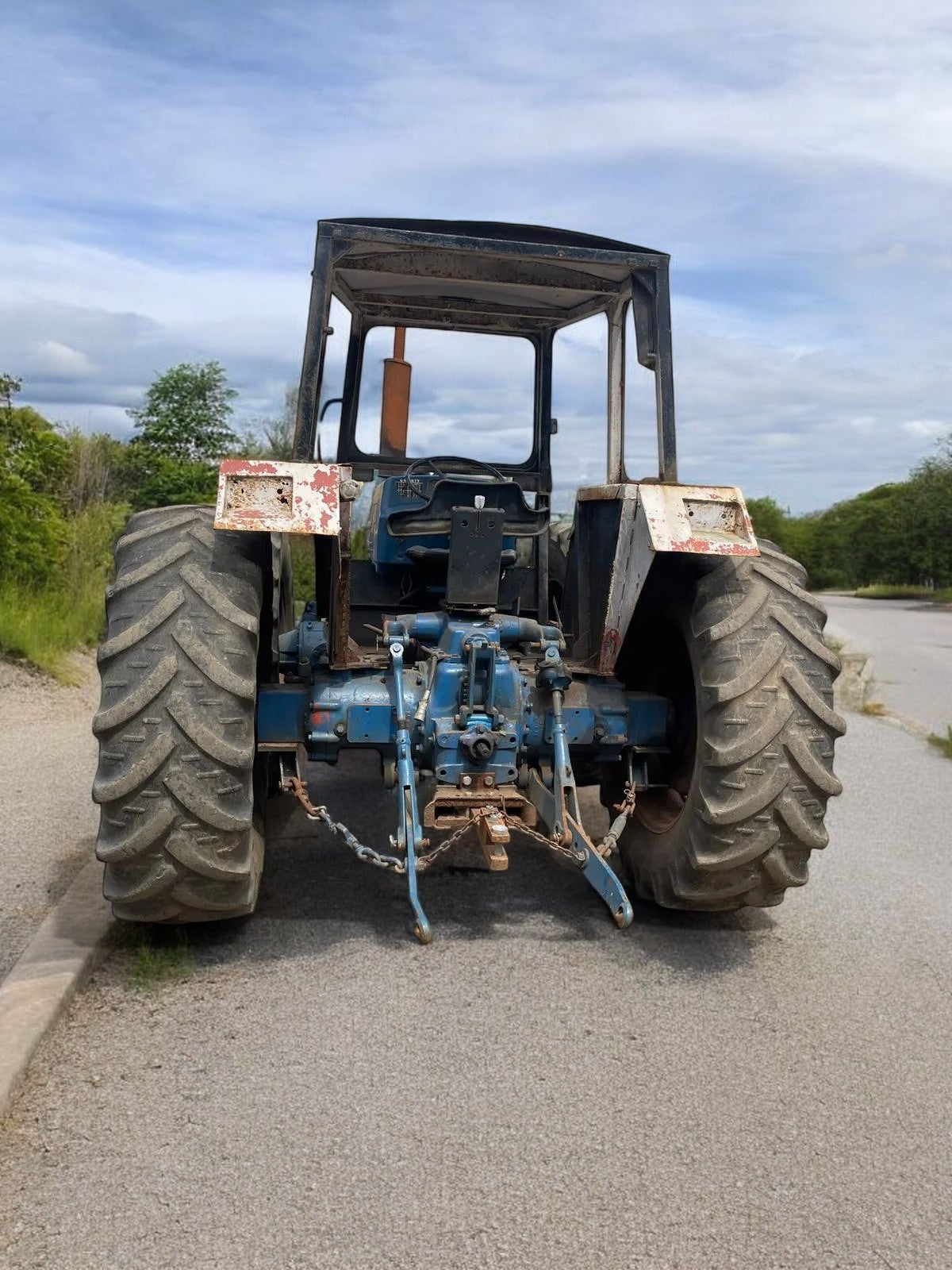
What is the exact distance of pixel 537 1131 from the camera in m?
3.12

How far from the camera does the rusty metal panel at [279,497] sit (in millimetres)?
4160

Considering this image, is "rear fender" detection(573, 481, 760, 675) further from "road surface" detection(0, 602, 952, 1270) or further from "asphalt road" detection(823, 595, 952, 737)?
"asphalt road" detection(823, 595, 952, 737)

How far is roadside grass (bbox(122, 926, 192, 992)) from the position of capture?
13.2 feet

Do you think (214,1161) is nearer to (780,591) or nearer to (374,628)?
(780,591)

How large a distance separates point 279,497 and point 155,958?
5.41ft

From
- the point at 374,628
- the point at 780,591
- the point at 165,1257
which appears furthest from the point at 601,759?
the point at 165,1257

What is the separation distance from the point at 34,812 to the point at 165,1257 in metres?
3.98

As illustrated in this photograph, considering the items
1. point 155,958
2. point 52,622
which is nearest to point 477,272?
point 155,958

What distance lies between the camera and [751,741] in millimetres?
4270

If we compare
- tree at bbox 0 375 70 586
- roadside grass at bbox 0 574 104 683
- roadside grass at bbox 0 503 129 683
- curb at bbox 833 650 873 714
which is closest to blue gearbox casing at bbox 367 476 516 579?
roadside grass at bbox 0 503 129 683

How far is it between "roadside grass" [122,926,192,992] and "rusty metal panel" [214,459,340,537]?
1504 millimetres

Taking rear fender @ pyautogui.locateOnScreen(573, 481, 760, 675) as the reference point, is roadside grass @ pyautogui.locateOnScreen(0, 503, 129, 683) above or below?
below

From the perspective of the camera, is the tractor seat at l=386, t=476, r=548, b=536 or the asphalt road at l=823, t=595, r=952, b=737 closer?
the tractor seat at l=386, t=476, r=548, b=536

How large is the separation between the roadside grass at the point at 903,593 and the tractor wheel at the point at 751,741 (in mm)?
39360
